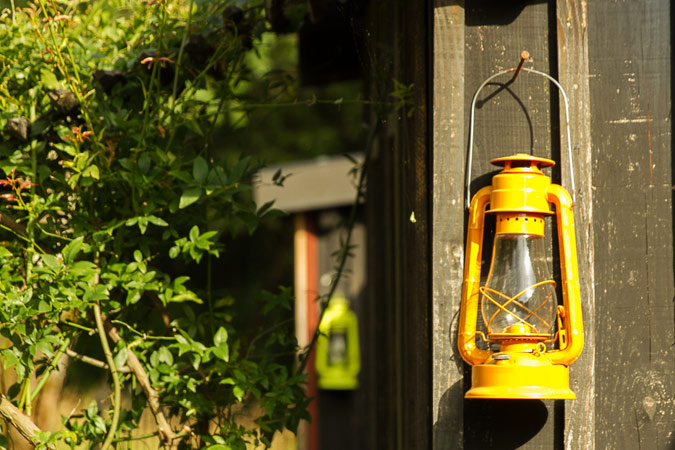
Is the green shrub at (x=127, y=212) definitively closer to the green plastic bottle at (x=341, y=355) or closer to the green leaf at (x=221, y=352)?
the green leaf at (x=221, y=352)

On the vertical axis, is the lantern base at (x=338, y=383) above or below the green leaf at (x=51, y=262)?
below

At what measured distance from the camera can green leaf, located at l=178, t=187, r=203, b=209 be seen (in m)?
2.34

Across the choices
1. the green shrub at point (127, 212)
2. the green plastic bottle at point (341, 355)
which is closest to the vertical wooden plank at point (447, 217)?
the green shrub at point (127, 212)

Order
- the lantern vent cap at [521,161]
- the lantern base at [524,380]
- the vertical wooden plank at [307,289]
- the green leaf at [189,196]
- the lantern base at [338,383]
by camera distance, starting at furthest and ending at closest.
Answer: the lantern base at [338,383]
the vertical wooden plank at [307,289]
the green leaf at [189,196]
the lantern vent cap at [521,161]
the lantern base at [524,380]

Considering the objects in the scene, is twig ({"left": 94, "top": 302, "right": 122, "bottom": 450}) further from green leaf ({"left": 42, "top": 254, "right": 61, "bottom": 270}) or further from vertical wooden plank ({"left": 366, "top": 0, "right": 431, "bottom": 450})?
vertical wooden plank ({"left": 366, "top": 0, "right": 431, "bottom": 450})

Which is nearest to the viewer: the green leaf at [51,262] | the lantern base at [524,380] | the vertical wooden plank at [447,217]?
the lantern base at [524,380]

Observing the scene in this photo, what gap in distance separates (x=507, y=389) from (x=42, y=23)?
5.80ft

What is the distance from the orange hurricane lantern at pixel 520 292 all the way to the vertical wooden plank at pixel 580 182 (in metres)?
0.11

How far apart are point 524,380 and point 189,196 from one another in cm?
102

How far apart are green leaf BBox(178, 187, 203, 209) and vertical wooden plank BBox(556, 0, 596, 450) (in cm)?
95

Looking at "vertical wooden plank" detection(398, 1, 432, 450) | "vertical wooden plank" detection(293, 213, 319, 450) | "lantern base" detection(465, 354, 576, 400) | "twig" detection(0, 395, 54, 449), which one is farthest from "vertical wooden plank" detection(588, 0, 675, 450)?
"vertical wooden plank" detection(293, 213, 319, 450)

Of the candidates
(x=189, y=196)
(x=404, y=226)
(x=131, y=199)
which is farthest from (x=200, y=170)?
(x=404, y=226)

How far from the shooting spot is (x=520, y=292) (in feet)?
6.48

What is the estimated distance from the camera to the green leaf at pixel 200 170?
239cm
